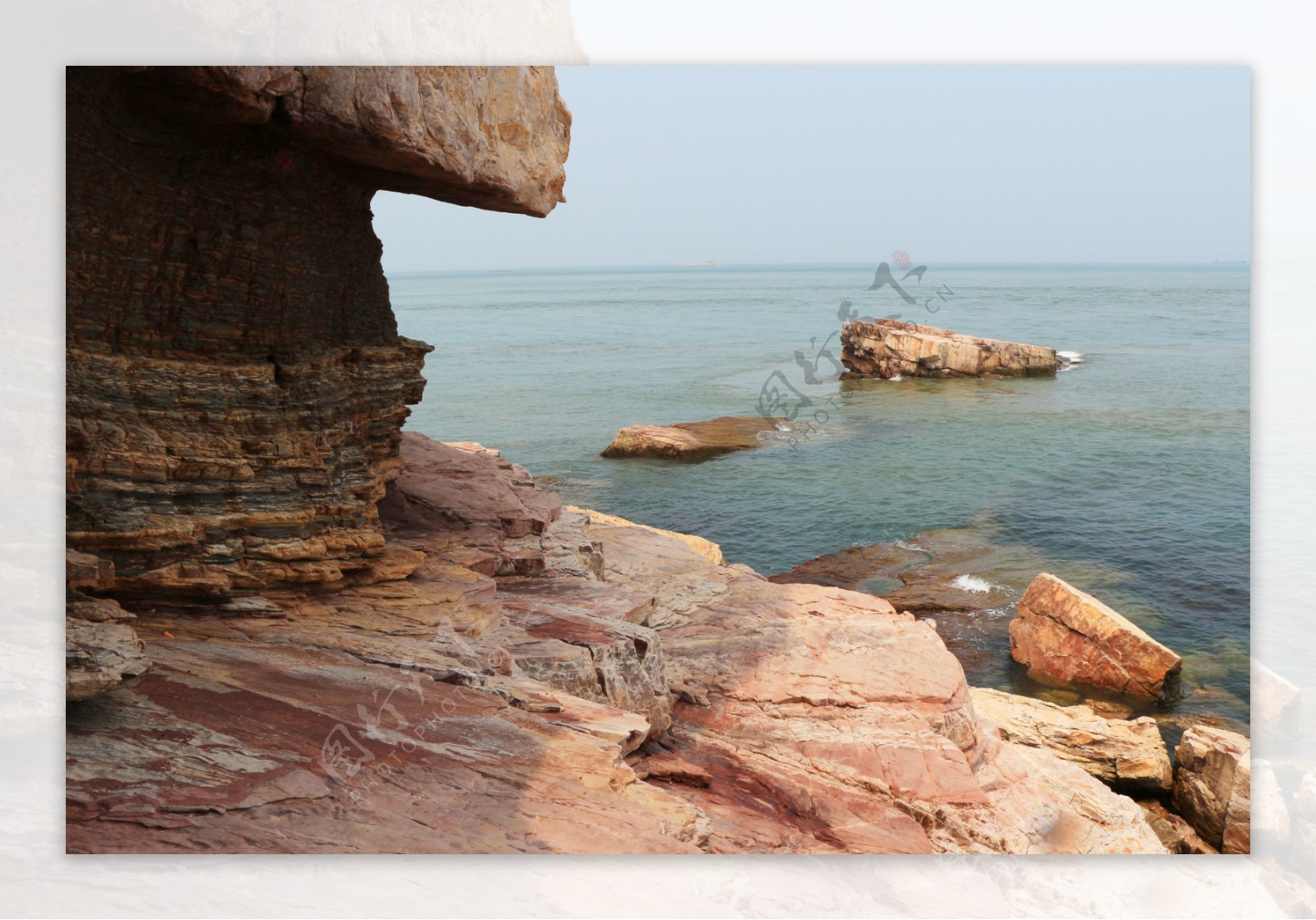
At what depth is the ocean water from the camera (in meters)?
16.6

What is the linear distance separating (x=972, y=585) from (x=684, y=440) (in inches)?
410

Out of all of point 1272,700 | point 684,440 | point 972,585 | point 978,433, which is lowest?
point 972,585

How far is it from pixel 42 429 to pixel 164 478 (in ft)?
2.67

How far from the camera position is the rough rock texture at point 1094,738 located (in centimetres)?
1157

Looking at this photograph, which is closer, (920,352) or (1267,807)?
(1267,807)

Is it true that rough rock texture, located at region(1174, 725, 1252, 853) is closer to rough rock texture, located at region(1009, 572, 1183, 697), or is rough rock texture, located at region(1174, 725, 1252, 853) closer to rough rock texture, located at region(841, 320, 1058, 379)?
rough rock texture, located at region(1009, 572, 1183, 697)

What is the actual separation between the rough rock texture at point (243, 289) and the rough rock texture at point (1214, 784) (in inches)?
318

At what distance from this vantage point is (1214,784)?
35.2 ft

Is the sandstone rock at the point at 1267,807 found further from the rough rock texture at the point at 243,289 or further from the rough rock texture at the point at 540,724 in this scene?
the rough rock texture at the point at 243,289

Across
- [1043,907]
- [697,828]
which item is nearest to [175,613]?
[697,828]

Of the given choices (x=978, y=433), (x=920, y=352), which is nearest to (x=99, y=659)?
(x=978, y=433)

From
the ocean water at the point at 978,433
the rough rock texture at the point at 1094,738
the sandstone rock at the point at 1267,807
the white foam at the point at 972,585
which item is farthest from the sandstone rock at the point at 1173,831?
the white foam at the point at 972,585

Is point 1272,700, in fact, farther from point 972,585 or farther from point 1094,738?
point 972,585

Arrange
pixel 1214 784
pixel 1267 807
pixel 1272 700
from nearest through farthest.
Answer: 1. pixel 1267 807
2. pixel 1272 700
3. pixel 1214 784
